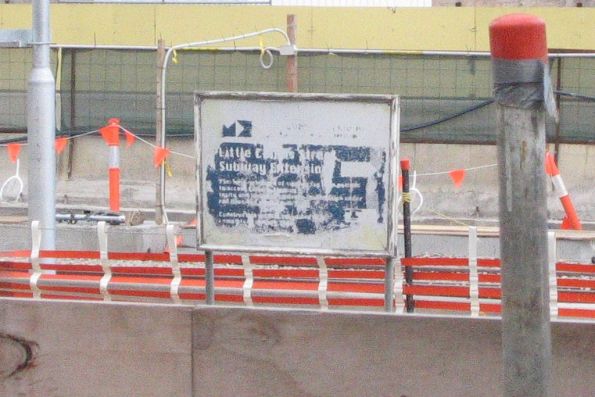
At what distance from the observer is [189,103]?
61.6ft

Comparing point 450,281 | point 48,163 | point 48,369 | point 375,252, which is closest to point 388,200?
point 375,252

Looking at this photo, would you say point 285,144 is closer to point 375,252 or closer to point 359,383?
point 375,252

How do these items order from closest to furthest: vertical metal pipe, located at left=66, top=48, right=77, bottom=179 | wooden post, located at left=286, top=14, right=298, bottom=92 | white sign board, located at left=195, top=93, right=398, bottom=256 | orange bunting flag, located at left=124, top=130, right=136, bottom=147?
1. white sign board, located at left=195, top=93, right=398, bottom=256
2. wooden post, located at left=286, top=14, right=298, bottom=92
3. orange bunting flag, located at left=124, top=130, right=136, bottom=147
4. vertical metal pipe, located at left=66, top=48, right=77, bottom=179

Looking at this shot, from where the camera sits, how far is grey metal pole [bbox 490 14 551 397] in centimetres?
392

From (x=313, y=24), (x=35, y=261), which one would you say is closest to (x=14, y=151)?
(x=313, y=24)

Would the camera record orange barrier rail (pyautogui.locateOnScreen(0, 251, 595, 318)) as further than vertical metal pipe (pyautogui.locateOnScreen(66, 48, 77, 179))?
No

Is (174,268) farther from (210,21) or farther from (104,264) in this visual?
(210,21)

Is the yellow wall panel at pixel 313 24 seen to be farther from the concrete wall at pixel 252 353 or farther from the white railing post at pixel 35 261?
the concrete wall at pixel 252 353

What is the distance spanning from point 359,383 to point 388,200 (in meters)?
1.12

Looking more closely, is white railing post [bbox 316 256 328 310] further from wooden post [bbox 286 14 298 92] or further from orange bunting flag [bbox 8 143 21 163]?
orange bunting flag [bbox 8 143 21 163]

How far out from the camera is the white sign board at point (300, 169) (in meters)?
6.92

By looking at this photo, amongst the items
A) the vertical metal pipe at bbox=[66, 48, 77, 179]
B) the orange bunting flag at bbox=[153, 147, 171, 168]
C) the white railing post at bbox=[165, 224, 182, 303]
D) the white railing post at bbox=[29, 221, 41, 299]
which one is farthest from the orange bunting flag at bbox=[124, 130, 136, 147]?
the white railing post at bbox=[165, 224, 182, 303]

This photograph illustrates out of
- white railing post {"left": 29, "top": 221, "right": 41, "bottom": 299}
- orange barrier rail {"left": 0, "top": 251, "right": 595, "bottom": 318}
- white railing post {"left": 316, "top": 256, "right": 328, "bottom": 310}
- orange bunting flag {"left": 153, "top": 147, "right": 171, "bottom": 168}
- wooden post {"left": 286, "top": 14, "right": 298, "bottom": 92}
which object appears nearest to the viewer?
white railing post {"left": 316, "top": 256, "right": 328, "bottom": 310}

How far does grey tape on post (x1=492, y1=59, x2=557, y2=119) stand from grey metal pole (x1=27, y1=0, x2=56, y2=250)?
25.8 ft
